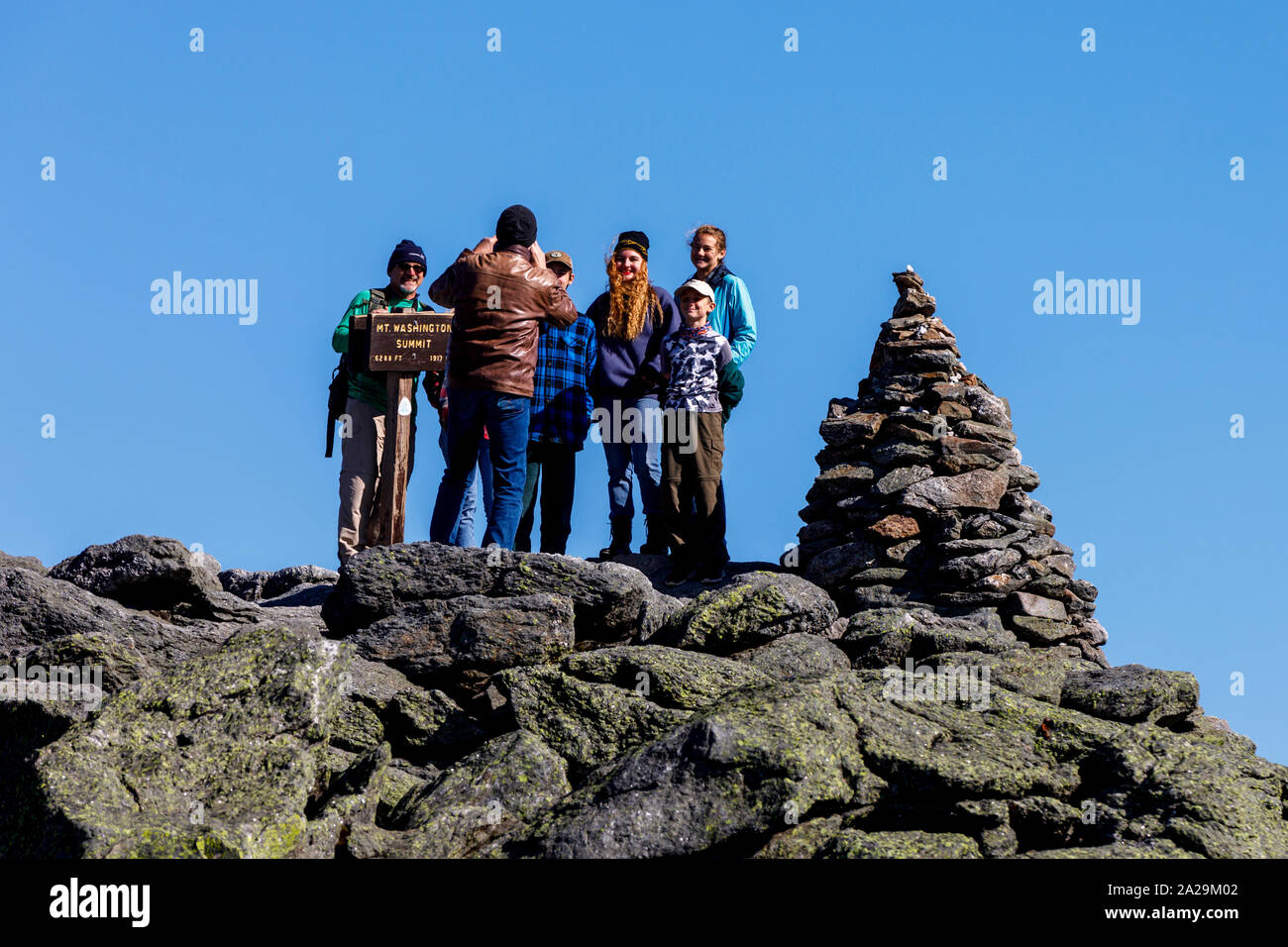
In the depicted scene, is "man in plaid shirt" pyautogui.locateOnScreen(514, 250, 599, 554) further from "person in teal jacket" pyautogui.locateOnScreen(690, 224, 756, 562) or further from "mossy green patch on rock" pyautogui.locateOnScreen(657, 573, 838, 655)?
"mossy green patch on rock" pyautogui.locateOnScreen(657, 573, 838, 655)

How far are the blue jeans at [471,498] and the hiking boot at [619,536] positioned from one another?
6.11 feet

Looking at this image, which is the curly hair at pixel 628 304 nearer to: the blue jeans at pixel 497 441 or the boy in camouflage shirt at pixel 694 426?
the boy in camouflage shirt at pixel 694 426

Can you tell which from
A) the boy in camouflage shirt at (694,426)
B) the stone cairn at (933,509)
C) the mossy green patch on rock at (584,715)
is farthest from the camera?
the stone cairn at (933,509)

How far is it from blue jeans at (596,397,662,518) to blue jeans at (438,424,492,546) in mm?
1650

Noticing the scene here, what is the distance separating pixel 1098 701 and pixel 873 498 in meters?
6.39

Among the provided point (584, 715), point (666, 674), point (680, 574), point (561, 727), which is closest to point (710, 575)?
point (680, 574)

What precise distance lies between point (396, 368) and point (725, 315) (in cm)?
366

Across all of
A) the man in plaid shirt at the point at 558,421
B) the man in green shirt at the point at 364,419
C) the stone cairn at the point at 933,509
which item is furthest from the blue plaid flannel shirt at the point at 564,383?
the stone cairn at the point at 933,509

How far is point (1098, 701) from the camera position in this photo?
468 inches

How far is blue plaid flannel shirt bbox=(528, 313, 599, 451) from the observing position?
15.4 m

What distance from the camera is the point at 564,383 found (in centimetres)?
1566

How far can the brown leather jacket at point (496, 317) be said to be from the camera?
13680 millimetres

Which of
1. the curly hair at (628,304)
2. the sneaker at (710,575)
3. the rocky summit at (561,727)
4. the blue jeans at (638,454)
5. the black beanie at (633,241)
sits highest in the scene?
the black beanie at (633,241)
